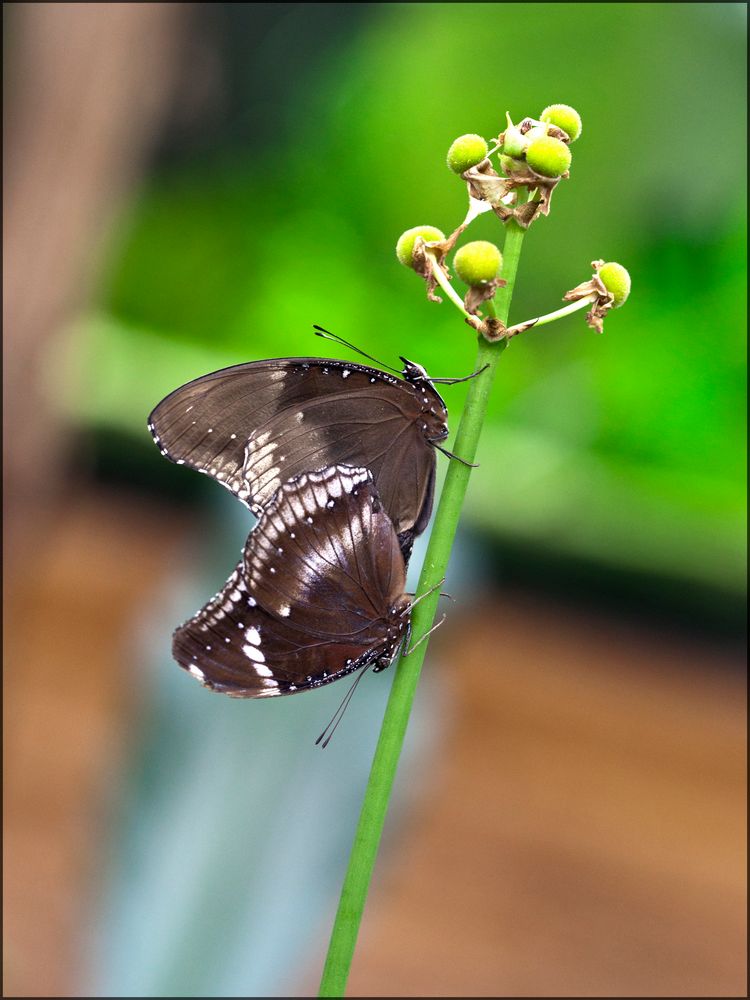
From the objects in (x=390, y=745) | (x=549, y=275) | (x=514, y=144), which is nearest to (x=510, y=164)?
(x=514, y=144)

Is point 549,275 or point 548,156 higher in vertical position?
point 549,275

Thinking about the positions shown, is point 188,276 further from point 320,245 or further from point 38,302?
point 38,302

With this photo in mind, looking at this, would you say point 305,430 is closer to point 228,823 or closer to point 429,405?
point 429,405

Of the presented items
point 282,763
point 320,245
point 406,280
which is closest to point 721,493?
point 406,280

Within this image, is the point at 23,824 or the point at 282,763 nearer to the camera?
the point at 282,763

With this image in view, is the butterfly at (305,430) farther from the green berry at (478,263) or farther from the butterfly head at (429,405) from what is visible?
the green berry at (478,263)

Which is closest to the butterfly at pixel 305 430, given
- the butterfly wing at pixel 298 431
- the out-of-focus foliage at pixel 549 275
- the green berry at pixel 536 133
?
the butterfly wing at pixel 298 431

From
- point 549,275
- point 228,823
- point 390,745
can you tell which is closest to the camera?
point 390,745
